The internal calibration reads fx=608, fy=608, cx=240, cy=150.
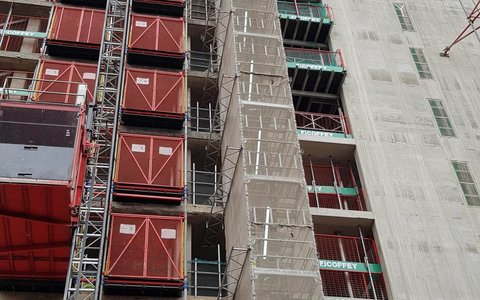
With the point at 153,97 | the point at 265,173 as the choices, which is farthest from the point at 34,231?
the point at 153,97

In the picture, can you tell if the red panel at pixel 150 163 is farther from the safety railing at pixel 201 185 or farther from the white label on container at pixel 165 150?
the safety railing at pixel 201 185

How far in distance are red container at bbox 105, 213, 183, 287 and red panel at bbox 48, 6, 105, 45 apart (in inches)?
472

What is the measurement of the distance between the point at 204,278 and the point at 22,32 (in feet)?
58.3

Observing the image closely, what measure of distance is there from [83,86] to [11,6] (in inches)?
534

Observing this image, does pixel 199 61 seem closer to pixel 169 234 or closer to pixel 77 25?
pixel 77 25

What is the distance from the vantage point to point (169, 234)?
26.6 meters

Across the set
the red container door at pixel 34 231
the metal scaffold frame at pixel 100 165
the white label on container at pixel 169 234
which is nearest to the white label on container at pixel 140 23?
the metal scaffold frame at pixel 100 165

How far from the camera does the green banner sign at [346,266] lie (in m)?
27.2

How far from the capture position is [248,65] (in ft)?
102

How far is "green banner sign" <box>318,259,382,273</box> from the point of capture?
27.2 meters

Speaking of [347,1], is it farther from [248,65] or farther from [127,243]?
[127,243]

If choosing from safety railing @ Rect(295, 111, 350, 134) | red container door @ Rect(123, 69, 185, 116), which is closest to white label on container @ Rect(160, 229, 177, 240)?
red container door @ Rect(123, 69, 185, 116)

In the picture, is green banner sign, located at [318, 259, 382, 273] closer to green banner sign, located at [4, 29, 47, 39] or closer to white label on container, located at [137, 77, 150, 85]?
white label on container, located at [137, 77, 150, 85]

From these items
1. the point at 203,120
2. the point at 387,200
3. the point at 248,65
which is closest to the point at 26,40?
the point at 203,120
